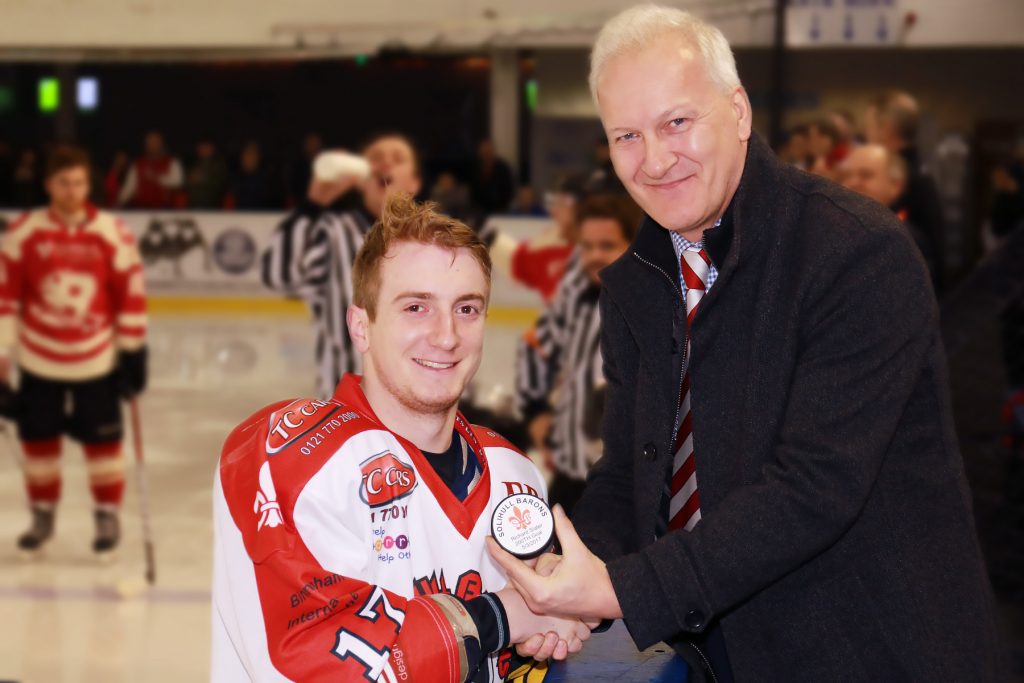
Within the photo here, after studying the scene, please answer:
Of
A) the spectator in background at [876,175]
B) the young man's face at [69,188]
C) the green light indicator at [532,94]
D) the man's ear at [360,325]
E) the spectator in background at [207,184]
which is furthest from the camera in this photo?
the green light indicator at [532,94]

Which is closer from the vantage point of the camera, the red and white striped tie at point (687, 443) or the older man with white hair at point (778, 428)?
the older man with white hair at point (778, 428)

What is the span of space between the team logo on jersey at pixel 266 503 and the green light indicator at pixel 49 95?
15.6 m

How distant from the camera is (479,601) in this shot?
66.4 inches

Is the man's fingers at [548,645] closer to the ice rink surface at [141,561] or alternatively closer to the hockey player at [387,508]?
the hockey player at [387,508]

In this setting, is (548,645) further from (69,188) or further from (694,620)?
(69,188)

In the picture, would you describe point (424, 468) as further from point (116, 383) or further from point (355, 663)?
point (116, 383)

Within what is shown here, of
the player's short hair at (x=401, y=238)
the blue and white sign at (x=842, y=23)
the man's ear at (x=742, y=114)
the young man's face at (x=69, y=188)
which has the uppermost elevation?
the blue and white sign at (x=842, y=23)

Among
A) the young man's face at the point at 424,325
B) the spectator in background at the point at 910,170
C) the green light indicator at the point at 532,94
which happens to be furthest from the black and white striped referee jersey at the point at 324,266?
the green light indicator at the point at 532,94

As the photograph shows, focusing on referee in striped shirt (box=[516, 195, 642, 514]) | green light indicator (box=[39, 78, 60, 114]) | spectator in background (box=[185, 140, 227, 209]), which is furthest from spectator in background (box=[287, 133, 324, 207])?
referee in striped shirt (box=[516, 195, 642, 514])

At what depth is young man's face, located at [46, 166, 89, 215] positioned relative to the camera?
542 centimetres

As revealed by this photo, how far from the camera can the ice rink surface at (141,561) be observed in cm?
432

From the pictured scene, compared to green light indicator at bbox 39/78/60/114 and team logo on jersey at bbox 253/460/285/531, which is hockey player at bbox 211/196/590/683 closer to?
team logo on jersey at bbox 253/460/285/531

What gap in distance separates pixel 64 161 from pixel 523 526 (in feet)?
14.0

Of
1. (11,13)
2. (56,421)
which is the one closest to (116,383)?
(56,421)
